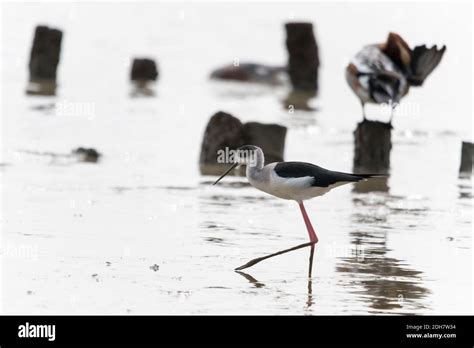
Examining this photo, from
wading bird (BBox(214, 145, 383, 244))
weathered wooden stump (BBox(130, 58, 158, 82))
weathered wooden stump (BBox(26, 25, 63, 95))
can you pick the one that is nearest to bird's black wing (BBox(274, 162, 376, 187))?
wading bird (BBox(214, 145, 383, 244))

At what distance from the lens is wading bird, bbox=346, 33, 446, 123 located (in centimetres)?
1889

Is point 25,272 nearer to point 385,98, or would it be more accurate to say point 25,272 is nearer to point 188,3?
point 385,98

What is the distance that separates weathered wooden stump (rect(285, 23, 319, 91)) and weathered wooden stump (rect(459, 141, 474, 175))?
12.8m

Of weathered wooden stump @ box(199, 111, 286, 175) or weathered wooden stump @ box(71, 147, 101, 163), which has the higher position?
weathered wooden stump @ box(199, 111, 286, 175)

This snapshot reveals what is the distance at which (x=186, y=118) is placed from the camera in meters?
26.9

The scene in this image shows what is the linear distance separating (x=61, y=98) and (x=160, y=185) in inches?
481

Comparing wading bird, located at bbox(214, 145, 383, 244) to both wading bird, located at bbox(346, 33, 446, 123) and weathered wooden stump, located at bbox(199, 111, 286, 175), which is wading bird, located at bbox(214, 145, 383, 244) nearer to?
wading bird, located at bbox(346, 33, 446, 123)

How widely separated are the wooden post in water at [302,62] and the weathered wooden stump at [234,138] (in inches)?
432

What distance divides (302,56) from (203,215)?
18619 mm

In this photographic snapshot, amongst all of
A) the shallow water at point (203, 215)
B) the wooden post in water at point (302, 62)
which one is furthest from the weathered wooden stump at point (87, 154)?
the wooden post in water at point (302, 62)

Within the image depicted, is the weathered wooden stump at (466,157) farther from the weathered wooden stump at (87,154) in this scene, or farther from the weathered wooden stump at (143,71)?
the weathered wooden stump at (143,71)

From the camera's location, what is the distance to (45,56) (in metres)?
32.9

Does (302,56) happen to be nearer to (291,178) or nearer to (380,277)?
(291,178)
